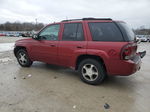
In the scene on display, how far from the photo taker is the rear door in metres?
3.76

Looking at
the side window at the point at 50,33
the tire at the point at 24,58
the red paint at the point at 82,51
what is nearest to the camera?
the red paint at the point at 82,51

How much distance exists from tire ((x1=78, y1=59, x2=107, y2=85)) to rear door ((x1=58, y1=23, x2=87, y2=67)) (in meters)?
0.33

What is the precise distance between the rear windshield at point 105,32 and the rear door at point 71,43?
1.07 feet

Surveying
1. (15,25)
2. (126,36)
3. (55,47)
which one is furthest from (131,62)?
(15,25)

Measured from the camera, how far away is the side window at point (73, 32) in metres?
3.83

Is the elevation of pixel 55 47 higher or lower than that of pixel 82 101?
higher

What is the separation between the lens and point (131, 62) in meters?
3.20

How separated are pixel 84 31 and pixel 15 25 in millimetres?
90117

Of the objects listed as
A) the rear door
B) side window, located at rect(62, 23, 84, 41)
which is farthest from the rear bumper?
side window, located at rect(62, 23, 84, 41)

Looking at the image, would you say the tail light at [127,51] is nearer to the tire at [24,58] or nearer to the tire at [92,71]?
the tire at [92,71]

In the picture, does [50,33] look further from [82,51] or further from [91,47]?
[91,47]

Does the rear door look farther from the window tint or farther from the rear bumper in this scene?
the rear bumper

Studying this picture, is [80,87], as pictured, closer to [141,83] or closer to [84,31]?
[84,31]

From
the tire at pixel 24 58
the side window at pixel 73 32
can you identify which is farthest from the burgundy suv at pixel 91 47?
the tire at pixel 24 58
